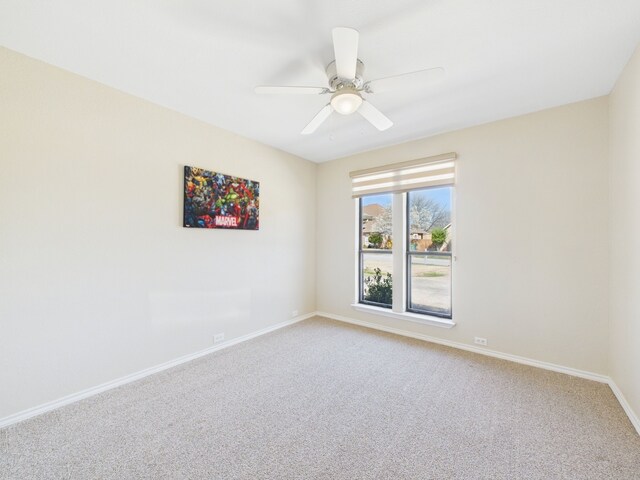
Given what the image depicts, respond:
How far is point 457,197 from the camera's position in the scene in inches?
127

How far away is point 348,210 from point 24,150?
11.2 ft

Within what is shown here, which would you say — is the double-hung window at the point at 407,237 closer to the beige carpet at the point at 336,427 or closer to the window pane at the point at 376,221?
the window pane at the point at 376,221

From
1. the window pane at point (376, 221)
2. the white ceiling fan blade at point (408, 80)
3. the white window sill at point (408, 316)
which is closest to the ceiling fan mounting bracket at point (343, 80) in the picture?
the white ceiling fan blade at point (408, 80)

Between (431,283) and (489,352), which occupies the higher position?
(431,283)

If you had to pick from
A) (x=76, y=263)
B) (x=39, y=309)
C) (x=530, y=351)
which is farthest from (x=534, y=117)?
(x=39, y=309)

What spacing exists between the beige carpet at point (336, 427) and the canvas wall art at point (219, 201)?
1.54m

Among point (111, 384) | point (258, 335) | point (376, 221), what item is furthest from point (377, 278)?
point (111, 384)

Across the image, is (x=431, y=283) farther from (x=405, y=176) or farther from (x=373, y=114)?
(x=373, y=114)

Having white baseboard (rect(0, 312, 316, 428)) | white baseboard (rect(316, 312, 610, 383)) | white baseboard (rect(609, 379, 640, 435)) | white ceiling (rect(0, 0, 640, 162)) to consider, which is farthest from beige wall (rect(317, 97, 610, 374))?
white baseboard (rect(0, 312, 316, 428))

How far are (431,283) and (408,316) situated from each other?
52 centimetres

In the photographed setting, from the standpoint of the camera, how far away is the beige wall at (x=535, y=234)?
2.50 meters

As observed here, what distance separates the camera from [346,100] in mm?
1921

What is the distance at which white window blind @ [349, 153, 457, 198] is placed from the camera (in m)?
3.29

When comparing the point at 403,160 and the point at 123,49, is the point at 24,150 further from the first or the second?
the point at 403,160
